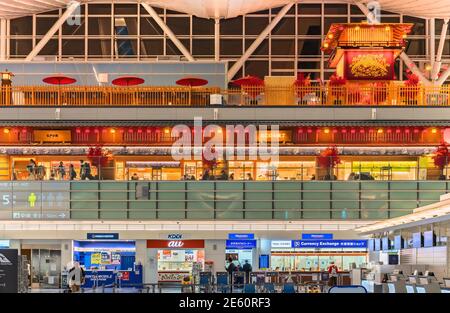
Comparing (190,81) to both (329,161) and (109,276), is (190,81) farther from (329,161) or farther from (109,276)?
(109,276)

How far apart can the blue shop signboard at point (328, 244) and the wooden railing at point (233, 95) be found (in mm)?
8643

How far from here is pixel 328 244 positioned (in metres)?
42.1

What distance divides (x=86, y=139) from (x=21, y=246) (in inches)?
298

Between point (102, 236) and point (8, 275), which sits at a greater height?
point (8, 275)

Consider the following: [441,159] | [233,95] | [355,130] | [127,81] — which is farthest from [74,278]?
[355,130]

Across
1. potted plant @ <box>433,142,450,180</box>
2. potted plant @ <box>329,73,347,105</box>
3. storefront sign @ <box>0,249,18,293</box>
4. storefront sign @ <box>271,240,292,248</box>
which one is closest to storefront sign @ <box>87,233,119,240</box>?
storefront sign @ <box>271,240,292,248</box>

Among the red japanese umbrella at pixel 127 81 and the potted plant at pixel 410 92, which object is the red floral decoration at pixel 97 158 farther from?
the potted plant at pixel 410 92

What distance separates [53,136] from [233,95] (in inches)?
408

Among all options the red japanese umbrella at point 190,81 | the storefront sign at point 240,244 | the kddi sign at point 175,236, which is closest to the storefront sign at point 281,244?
the storefront sign at point 240,244

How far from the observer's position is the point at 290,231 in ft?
139
